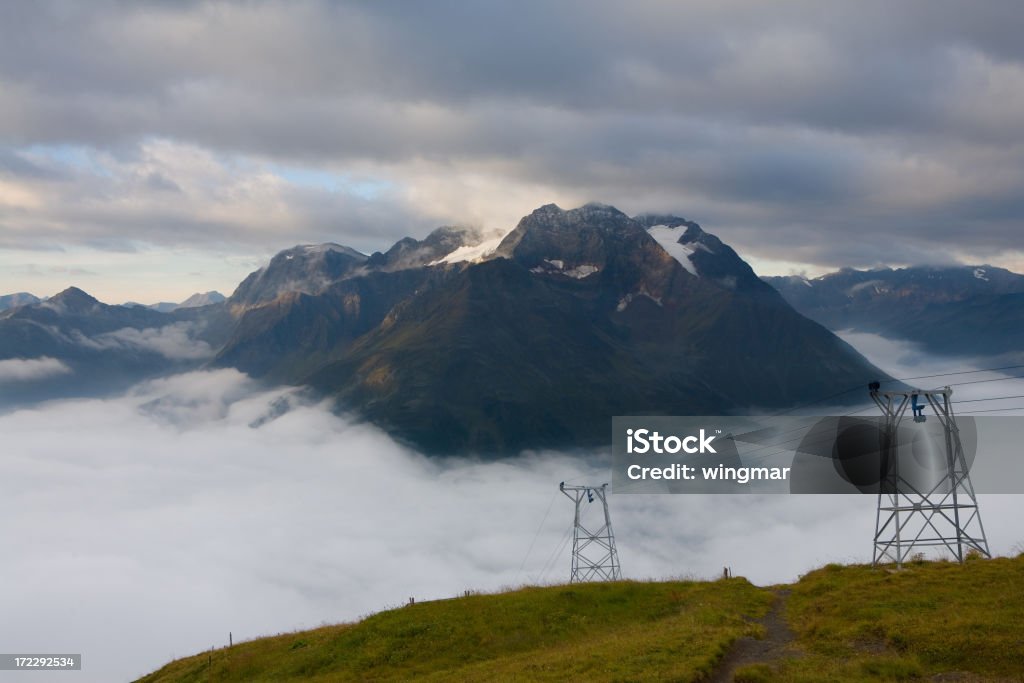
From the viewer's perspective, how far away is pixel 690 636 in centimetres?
4428

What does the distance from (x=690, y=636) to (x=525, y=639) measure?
42.6 feet

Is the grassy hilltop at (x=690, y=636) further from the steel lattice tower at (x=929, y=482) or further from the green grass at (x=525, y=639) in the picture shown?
the steel lattice tower at (x=929, y=482)

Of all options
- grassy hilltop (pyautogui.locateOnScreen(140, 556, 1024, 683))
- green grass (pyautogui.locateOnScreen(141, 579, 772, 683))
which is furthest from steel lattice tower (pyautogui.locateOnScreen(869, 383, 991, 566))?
green grass (pyautogui.locateOnScreen(141, 579, 772, 683))

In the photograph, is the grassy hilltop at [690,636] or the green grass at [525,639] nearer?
the grassy hilltop at [690,636]

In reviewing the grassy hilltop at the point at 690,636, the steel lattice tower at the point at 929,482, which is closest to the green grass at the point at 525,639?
the grassy hilltop at the point at 690,636

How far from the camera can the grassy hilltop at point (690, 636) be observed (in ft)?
124

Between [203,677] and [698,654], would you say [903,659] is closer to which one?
[698,654]

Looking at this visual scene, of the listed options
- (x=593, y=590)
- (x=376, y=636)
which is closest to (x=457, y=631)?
(x=376, y=636)

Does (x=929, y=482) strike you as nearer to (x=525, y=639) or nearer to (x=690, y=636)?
(x=690, y=636)

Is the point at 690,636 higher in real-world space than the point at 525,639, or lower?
higher

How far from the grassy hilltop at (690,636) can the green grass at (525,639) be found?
0.13 metres

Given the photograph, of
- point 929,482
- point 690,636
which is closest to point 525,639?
point 690,636

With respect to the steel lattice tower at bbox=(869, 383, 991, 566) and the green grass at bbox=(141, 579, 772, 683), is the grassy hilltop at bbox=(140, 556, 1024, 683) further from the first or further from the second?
the steel lattice tower at bbox=(869, 383, 991, 566)

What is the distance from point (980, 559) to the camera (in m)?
54.4
